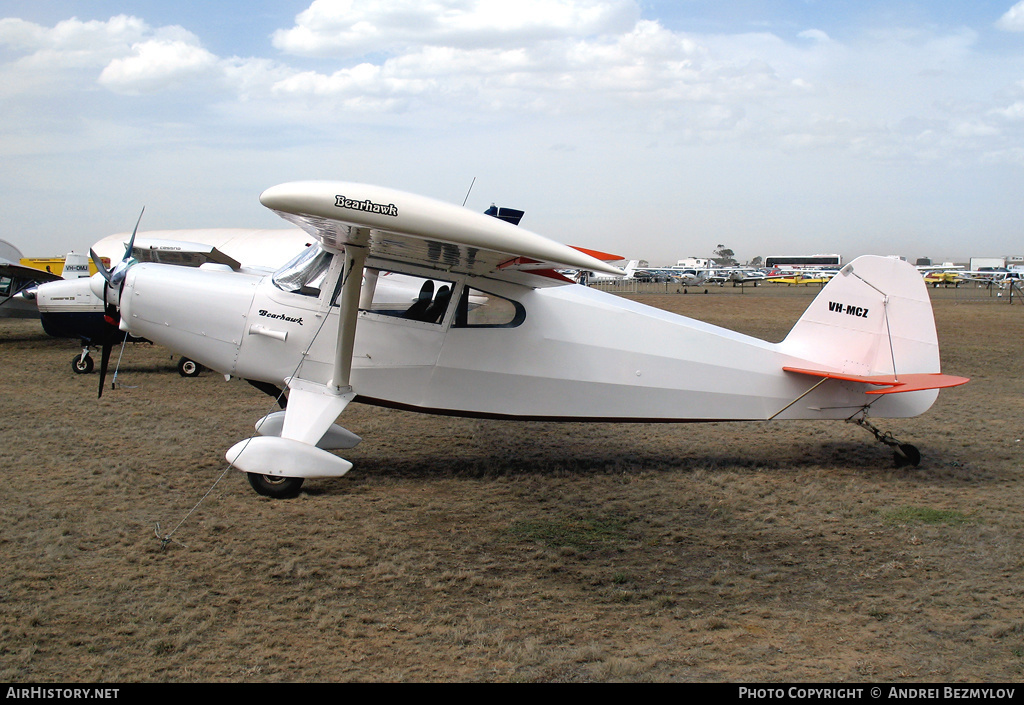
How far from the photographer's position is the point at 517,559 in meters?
4.85

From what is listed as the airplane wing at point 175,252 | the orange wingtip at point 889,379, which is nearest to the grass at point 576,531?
the orange wingtip at point 889,379

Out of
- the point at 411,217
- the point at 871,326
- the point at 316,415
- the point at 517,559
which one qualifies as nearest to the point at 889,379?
the point at 871,326

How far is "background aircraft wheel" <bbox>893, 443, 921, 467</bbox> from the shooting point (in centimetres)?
730

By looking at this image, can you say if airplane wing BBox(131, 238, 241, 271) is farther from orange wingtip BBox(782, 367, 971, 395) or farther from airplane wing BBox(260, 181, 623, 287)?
orange wingtip BBox(782, 367, 971, 395)

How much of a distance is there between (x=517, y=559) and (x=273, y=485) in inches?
90.2

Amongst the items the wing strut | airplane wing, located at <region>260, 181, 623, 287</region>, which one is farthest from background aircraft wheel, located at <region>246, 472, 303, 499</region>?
airplane wing, located at <region>260, 181, 623, 287</region>

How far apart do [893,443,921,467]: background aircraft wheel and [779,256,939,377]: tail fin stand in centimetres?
79

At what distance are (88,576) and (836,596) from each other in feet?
14.3

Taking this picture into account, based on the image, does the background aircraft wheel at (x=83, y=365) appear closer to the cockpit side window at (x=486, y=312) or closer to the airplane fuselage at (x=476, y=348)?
the airplane fuselage at (x=476, y=348)

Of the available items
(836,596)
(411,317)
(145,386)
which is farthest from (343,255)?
(145,386)

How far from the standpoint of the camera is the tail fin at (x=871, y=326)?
23.7ft

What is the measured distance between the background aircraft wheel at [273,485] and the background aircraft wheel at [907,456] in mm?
5694

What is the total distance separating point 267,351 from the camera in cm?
675

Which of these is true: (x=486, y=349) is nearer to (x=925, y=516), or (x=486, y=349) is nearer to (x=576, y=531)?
(x=576, y=531)
